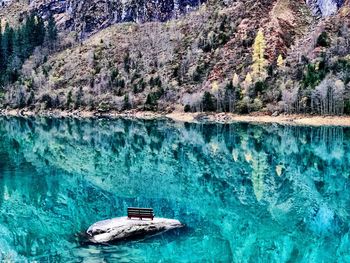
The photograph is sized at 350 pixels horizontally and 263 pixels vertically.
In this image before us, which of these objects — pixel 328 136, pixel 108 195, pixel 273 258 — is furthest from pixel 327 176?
pixel 328 136

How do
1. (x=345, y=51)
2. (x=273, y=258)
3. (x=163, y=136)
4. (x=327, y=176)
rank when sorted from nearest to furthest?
(x=273, y=258), (x=327, y=176), (x=163, y=136), (x=345, y=51)

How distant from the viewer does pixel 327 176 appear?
2205 inches

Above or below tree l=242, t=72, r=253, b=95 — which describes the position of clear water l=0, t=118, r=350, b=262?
below

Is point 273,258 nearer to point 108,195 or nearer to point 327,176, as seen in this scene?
point 108,195

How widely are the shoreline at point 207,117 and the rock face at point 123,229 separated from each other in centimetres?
9317

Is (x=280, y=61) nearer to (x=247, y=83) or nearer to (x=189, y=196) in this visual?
(x=247, y=83)

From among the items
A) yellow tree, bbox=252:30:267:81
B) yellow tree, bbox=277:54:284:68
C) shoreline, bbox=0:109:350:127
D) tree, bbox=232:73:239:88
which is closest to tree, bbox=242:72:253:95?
yellow tree, bbox=252:30:267:81

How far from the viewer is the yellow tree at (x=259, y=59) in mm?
162000

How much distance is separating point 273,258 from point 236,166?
3524 centimetres

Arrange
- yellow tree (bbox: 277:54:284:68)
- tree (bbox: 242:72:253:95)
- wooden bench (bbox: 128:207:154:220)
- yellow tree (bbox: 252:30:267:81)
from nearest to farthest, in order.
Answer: wooden bench (bbox: 128:207:154:220), tree (bbox: 242:72:253:95), yellow tree (bbox: 252:30:267:81), yellow tree (bbox: 277:54:284:68)

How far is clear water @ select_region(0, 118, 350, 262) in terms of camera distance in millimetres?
30391

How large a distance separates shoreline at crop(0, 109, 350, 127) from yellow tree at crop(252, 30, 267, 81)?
2134 centimetres

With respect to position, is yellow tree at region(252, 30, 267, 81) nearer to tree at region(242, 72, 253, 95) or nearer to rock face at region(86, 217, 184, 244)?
tree at region(242, 72, 253, 95)

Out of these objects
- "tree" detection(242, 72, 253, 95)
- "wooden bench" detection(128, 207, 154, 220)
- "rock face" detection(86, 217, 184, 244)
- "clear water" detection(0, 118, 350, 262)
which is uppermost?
"tree" detection(242, 72, 253, 95)
